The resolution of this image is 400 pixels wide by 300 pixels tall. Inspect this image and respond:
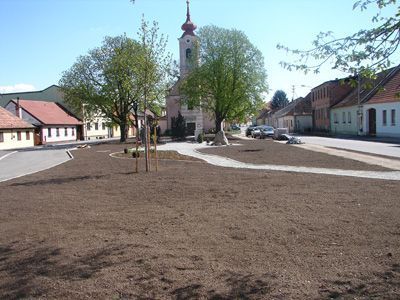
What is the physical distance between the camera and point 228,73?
56.5m

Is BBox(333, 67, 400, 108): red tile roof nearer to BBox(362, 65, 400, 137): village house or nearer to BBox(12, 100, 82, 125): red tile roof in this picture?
BBox(362, 65, 400, 137): village house

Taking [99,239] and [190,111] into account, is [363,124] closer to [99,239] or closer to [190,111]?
[190,111]

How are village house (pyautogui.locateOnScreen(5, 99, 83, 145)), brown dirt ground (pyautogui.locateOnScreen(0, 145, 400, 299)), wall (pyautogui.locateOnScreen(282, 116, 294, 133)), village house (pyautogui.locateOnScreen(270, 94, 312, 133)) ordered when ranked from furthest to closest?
wall (pyautogui.locateOnScreen(282, 116, 294, 133))
village house (pyautogui.locateOnScreen(270, 94, 312, 133))
village house (pyautogui.locateOnScreen(5, 99, 83, 145))
brown dirt ground (pyautogui.locateOnScreen(0, 145, 400, 299))

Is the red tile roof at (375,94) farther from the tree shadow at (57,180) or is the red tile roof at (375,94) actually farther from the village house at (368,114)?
the tree shadow at (57,180)

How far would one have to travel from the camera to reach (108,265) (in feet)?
18.5

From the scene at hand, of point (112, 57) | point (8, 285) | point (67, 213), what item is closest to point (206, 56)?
point (112, 57)

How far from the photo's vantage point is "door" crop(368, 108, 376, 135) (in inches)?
1965

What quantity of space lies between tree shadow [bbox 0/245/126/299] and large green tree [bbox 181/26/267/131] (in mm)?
51111

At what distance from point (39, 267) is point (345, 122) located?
58.1 meters

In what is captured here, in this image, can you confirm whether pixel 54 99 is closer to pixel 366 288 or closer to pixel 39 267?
pixel 39 267

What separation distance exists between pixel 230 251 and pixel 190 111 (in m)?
66.3

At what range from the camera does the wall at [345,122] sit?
55.4 meters

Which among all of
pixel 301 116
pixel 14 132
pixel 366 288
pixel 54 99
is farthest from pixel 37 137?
pixel 366 288

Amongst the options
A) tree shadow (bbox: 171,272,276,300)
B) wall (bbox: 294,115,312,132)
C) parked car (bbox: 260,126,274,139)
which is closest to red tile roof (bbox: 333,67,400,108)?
tree shadow (bbox: 171,272,276,300)
